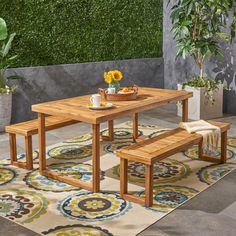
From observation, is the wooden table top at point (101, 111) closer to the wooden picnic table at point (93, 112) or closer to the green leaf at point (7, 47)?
the wooden picnic table at point (93, 112)

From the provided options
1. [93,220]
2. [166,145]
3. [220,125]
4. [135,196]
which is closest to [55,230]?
[93,220]

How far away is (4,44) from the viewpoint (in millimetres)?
4852

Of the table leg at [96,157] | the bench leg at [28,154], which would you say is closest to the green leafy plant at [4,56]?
the bench leg at [28,154]

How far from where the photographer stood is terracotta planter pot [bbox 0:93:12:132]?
485 cm

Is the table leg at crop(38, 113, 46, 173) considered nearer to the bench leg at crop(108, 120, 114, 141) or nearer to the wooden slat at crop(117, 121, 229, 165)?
the wooden slat at crop(117, 121, 229, 165)

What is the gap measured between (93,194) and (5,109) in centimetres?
219

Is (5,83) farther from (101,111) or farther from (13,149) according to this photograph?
(101,111)

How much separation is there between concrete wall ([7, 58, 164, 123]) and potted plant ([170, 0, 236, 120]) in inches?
39.1

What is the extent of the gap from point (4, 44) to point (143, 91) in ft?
5.95

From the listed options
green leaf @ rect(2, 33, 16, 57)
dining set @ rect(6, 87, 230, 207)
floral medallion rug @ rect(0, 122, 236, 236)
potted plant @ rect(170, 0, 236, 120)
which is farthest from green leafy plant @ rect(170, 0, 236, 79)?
green leaf @ rect(2, 33, 16, 57)

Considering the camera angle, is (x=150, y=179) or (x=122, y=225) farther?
(x=150, y=179)

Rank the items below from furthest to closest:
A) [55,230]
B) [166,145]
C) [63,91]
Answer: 1. [63,91]
2. [166,145]
3. [55,230]

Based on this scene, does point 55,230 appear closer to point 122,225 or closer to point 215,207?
point 122,225

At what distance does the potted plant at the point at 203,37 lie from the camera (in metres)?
5.24
